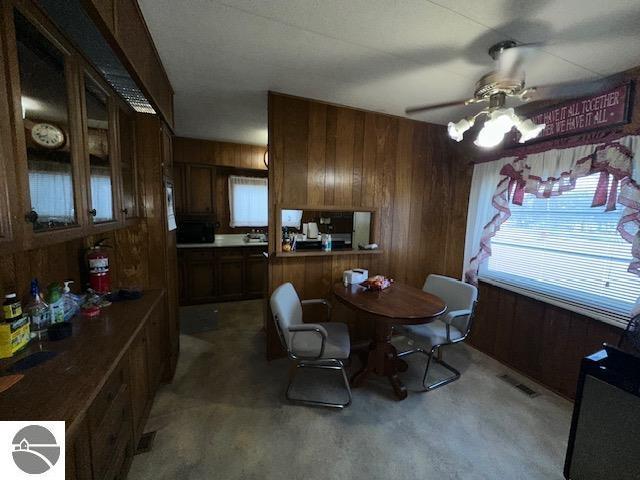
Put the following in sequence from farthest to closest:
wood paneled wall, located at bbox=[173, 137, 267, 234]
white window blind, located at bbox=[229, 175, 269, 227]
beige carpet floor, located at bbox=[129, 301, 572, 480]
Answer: white window blind, located at bbox=[229, 175, 269, 227] → wood paneled wall, located at bbox=[173, 137, 267, 234] → beige carpet floor, located at bbox=[129, 301, 572, 480]

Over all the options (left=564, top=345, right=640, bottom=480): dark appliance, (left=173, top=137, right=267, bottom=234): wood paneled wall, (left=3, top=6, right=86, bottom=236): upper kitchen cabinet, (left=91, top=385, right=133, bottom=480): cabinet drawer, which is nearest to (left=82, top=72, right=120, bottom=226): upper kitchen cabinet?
(left=3, top=6, right=86, bottom=236): upper kitchen cabinet

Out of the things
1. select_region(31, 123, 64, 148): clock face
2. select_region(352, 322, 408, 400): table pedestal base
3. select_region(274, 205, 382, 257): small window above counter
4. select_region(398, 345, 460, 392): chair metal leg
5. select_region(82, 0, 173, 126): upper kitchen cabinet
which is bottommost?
select_region(398, 345, 460, 392): chair metal leg

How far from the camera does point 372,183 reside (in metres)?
2.70

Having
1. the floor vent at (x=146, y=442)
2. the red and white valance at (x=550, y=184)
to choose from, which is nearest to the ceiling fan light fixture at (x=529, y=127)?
the red and white valance at (x=550, y=184)

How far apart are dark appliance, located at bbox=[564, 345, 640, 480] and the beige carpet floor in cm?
22

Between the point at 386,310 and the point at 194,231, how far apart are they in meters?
3.13

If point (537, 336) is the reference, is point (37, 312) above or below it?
above

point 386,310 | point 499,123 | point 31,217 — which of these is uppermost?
point 499,123

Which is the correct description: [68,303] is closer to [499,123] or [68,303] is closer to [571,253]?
[499,123]

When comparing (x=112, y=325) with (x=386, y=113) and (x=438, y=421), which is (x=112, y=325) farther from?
(x=386, y=113)

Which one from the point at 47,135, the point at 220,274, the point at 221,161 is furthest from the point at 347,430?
the point at 221,161

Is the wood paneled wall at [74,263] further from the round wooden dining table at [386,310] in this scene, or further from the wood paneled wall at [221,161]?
the wood paneled wall at [221,161]

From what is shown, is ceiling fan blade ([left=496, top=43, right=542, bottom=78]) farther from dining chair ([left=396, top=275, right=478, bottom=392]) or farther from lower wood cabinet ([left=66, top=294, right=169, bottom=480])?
lower wood cabinet ([left=66, top=294, right=169, bottom=480])

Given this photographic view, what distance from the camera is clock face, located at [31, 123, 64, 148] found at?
0.92m
